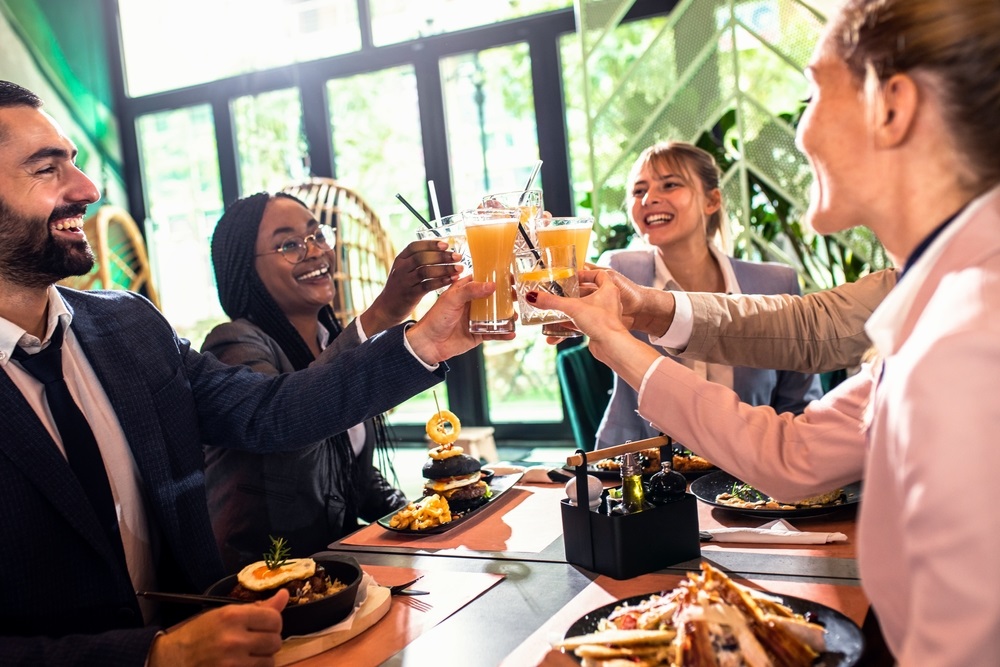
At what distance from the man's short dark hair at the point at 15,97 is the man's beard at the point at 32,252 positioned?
0.72 feet

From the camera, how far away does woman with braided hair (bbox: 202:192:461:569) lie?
244 cm

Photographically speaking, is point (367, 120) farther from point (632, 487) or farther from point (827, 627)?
point (827, 627)

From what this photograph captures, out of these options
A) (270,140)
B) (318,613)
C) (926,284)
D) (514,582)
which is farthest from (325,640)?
(270,140)

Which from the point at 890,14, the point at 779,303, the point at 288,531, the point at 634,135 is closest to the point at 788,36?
the point at 634,135

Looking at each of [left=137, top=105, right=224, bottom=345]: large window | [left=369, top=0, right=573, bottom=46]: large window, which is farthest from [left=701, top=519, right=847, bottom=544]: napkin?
[left=137, top=105, right=224, bottom=345]: large window

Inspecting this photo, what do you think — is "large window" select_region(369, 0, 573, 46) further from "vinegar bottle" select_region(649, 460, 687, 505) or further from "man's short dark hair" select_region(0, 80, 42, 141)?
"vinegar bottle" select_region(649, 460, 687, 505)

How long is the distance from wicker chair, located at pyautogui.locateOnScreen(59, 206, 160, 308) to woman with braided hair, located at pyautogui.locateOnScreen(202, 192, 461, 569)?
2.69m

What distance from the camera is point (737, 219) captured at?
4.54m

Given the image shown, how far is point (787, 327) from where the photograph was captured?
2.21 meters

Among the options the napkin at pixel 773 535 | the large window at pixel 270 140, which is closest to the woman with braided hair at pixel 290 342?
the napkin at pixel 773 535

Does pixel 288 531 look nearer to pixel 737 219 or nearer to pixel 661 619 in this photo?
pixel 661 619

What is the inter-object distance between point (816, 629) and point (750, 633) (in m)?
0.10

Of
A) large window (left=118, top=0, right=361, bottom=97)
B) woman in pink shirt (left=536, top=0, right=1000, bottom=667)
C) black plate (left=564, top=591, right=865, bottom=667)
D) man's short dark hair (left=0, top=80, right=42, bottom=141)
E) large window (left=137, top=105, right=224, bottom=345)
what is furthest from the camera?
large window (left=137, top=105, right=224, bottom=345)

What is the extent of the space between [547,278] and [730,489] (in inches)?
27.3
